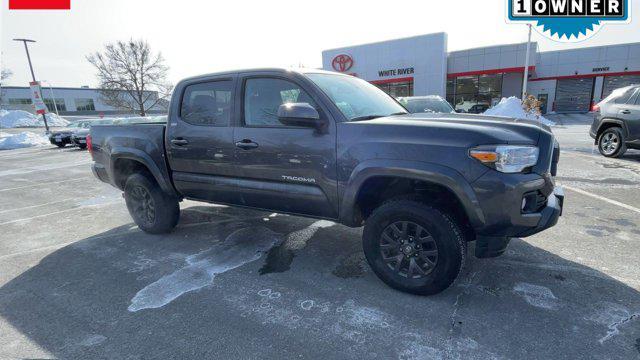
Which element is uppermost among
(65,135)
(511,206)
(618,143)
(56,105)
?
(56,105)

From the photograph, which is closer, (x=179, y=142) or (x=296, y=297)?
(x=296, y=297)

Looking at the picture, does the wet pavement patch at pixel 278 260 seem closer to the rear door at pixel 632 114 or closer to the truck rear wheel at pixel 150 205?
the truck rear wheel at pixel 150 205

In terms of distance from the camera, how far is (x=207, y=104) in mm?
3902

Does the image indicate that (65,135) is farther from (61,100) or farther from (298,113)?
(61,100)

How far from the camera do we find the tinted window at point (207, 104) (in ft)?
12.2

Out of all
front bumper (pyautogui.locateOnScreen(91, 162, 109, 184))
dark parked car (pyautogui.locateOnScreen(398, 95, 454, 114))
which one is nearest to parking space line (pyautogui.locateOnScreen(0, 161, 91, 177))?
front bumper (pyautogui.locateOnScreen(91, 162, 109, 184))

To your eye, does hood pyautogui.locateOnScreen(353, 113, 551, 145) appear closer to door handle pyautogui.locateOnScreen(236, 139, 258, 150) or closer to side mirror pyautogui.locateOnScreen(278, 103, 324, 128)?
side mirror pyautogui.locateOnScreen(278, 103, 324, 128)

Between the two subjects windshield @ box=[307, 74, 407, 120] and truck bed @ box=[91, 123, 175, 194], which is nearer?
windshield @ box=[307, 74, 407, 120]

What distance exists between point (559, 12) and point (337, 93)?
14.5 m

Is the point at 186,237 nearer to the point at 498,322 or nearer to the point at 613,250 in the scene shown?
the point at 498,322

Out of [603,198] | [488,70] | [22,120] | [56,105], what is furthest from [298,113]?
[56,105]

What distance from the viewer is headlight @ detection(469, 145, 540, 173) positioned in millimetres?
2420

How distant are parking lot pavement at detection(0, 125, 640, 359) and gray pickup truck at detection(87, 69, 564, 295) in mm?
461

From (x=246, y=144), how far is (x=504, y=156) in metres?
2.30
